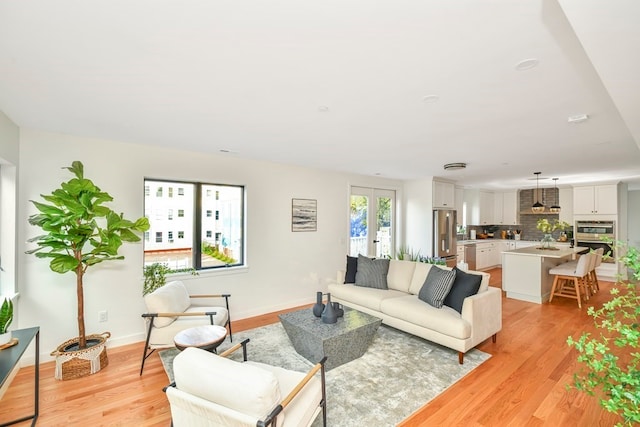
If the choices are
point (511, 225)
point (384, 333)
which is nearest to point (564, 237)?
point (511, 225)

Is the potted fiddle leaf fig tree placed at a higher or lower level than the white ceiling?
lower

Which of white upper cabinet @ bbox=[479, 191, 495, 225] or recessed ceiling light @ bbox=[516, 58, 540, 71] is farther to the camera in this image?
white upper cabinet @ bbox=[479, 191, 495, 225]

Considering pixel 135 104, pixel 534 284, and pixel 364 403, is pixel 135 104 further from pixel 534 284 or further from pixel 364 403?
pixel 534 284

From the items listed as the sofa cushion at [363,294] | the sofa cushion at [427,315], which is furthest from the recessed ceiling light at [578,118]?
the sofa cushion at [363,294]

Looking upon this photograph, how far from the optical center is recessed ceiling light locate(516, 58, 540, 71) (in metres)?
1.69

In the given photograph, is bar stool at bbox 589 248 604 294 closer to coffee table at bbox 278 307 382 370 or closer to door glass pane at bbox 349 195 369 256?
door glass pane at bbox 349 195 369 256

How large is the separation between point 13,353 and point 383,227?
5745 millimetres

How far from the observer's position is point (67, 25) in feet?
4.66

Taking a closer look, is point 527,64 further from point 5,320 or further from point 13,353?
point 5,320

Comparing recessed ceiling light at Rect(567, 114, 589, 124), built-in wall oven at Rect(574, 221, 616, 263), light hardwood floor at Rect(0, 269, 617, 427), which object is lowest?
light hardwood floor at Rect(0, 269, 617, 427)

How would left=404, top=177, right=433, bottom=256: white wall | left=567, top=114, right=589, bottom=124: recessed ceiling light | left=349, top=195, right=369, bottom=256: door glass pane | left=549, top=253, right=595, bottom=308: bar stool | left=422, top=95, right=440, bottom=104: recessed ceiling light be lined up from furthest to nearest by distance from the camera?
left=404, top=177, right=433, bottom=256: white wall
left=349, top=195, right=369, bottom=256: door glass pane
left=549, top=253, right=595, bottom=308: bar stool
left=567, top=114, right=589, bottom=124: recessed ceiling light
left=422, top=95, right=440, bottom=104: recessed ceiling light

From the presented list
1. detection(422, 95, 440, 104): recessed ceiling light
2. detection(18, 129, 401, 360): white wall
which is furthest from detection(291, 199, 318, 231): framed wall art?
detection(422, 95, 440, 104): recessed ceiling light

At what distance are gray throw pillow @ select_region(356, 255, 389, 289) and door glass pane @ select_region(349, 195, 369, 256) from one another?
145cm

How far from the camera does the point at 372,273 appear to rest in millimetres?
4391
